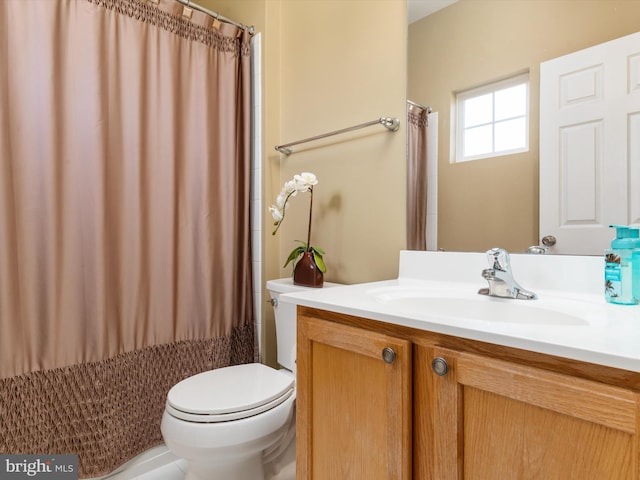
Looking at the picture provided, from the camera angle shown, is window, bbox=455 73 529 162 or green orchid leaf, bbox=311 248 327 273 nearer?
window, bbox=455 73 529 162

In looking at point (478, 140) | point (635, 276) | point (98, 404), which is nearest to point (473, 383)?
point (635, 276)

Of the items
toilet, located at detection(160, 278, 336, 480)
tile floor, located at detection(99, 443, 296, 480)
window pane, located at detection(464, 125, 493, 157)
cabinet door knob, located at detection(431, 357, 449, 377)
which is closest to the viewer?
cabinet door knob, located at detection(431, 357, 449, 377)

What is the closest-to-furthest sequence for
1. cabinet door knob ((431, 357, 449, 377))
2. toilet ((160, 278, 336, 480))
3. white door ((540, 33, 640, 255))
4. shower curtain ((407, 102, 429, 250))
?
cabinet door knob ((431, 357, 449, 377)) → white door ((540, 33, 640, 255)) → toilet ((160, 278, 336, 480)) → shower curtain ((407, 102, 429, 250))

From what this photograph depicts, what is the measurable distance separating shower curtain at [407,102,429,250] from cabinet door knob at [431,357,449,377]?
26.3 inches

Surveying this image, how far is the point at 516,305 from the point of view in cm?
91

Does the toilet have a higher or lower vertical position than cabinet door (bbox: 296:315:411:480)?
lower

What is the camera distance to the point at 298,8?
1755 mm

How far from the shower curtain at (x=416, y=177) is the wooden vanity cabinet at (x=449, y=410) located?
1.86 feet

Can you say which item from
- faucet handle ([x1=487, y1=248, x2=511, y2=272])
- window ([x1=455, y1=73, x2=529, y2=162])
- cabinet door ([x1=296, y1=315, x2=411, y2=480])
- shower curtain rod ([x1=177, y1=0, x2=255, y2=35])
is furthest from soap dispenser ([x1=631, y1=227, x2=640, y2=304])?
shower curtain rod ([x1=177, y1=0, x2=255, y2=35])

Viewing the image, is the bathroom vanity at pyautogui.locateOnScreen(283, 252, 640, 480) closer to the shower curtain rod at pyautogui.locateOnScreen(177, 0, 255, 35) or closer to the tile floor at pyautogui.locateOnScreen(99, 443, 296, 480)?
the tile floor at pyautogui.locateOnScreen(99, 443, 296, 480)

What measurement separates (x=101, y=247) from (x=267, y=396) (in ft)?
2.66

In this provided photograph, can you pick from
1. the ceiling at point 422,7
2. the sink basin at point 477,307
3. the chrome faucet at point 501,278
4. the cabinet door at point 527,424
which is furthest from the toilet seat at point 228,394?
the ceiling at point 422,7

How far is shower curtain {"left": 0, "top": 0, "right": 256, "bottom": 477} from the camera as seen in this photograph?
121 cm

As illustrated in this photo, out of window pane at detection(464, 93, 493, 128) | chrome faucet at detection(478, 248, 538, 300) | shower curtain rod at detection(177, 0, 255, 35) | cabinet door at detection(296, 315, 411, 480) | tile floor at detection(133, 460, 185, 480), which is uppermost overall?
shower curtain rod at detection(177, 0, 255, 35)
